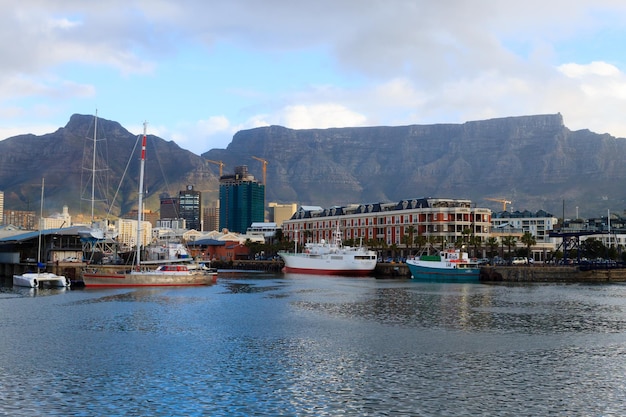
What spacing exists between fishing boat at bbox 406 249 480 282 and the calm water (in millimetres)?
55273

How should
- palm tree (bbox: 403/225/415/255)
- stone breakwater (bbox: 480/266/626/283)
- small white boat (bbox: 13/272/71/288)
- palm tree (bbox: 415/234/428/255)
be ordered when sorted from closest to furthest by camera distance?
small white boat (bbox: 13/272/71/288), stone breakwater (bbox: 480/266/626/283), palm tree (bbox: 415/234/428/255), palm tree (bbox: 403/225/415/255)

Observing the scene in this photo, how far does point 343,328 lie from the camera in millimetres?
57219

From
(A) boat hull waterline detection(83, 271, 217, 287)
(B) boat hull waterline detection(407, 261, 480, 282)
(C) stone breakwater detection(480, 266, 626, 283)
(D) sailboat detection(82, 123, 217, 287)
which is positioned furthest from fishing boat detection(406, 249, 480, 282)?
(A) boat hull waterline detection(83, 271, 217, 287)

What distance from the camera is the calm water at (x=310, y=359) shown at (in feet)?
104

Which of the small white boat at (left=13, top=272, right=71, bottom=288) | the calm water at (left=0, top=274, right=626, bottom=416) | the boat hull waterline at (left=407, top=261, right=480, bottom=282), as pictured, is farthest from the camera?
the boat hull waterline at (left=407, top=261, right=480, bottom=282)

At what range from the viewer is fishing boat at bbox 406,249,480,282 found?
5251 inches

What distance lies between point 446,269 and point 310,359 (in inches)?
3792

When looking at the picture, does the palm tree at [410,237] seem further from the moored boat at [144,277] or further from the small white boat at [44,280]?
the small white boat at [44,280]

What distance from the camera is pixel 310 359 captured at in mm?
42844

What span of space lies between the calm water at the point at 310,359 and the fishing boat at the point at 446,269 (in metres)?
55.3

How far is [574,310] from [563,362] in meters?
32.8

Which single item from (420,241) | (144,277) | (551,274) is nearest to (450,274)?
(551,274)

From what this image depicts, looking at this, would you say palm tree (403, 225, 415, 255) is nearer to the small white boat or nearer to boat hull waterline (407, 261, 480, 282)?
boat hull waterline (407, 261, 480, 282)

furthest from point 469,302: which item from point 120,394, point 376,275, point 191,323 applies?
point 376,275
